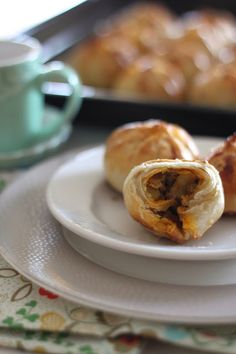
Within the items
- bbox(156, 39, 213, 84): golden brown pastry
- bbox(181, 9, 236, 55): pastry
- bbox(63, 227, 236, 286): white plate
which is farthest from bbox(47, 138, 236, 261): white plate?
bbox(181, 9, 236, 55): pastry

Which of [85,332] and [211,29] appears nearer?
[85,332]

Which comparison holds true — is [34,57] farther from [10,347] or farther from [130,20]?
[130,20]

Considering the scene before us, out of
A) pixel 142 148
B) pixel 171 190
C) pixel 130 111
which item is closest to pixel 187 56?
pixel 130 111

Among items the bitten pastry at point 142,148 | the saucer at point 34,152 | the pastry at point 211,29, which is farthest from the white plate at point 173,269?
the pastry at point 211,29

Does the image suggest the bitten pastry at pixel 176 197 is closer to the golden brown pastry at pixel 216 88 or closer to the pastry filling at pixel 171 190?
the pastry filling at pixel 171 190

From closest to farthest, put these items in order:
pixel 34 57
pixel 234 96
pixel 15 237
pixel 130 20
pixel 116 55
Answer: pixel 15 237 → pixel 34 57 → pixel 234 96 → pixel 116 55 → pixel 130 20

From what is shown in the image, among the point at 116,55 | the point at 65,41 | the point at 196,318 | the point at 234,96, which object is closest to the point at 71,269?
the point at 196,318

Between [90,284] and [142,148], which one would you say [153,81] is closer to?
[142,148]

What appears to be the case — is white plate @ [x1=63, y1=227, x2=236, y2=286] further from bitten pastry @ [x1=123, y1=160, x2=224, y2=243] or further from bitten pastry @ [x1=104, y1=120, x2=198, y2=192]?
bitten pastry @ [x1=104, y1=120, x2=198, y2=192]
